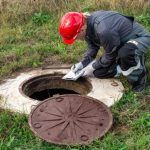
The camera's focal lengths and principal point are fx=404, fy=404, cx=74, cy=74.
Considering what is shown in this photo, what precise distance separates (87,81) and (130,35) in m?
0.85

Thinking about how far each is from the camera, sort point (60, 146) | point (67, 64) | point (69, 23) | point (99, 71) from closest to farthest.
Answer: point (60, 146)
point (69, 23)
point (99, 71)
point (67, 64)

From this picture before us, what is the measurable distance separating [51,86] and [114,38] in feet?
4.30

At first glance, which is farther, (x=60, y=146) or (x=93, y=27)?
(x=93, y=27)

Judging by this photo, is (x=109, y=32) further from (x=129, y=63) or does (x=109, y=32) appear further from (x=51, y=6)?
(x=51, y=6)

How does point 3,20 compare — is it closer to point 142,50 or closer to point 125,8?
point 125,8

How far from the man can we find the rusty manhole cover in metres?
0.63

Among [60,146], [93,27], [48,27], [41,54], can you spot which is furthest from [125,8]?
[60,146]

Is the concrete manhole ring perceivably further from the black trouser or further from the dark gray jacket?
the dark gray jacket

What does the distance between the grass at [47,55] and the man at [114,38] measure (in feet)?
0.82

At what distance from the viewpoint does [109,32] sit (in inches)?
191

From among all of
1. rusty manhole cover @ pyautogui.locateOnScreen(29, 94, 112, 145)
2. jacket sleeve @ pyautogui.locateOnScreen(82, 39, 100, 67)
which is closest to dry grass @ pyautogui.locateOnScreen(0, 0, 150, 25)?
jacket sleeve @ pyautogui.locateOnScreen(82, 39, 100, 67)

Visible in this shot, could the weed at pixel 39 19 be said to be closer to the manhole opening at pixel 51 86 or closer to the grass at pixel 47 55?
the grass at pixel 47 55

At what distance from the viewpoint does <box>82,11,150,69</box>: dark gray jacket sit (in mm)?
4871

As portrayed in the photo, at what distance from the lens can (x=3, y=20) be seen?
7145 millimetres
